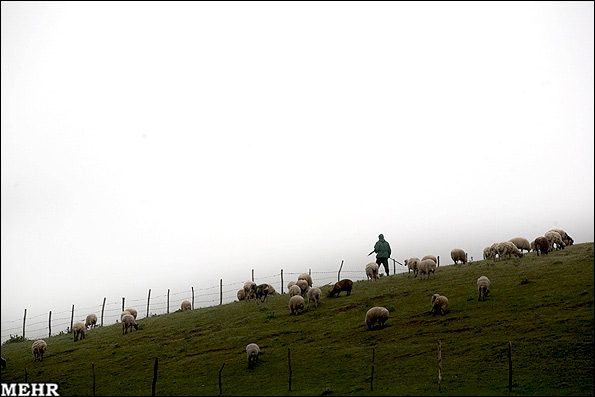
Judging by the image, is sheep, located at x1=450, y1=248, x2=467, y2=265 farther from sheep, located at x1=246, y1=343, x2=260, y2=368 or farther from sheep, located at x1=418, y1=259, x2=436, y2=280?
sheep, located at x1=246, y1=343, x2=260, y2=368

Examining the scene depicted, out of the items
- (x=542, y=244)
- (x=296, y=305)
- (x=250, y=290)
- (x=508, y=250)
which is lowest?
(x=296, y=305)

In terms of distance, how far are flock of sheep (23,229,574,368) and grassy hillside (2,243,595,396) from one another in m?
0.69

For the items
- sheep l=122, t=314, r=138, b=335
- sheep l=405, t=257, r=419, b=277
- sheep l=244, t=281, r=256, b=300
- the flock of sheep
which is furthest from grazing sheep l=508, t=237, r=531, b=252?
sheep l=122, t=314, r=138, b=335

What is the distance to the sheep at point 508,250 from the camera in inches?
1585

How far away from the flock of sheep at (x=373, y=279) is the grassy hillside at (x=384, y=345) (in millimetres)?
695

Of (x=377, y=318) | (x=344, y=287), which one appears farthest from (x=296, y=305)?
(x=377, y=318)

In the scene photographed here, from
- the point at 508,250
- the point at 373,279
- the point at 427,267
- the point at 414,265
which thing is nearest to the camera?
the point at 427,267

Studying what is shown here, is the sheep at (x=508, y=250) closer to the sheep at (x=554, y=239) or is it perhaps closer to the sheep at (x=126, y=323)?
the sheep at (x=554, y=239)

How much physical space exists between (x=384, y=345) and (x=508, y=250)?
808 inches

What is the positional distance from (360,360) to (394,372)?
2478 millimetres

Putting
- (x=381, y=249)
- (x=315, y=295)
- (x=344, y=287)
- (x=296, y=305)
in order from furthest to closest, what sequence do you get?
(x=381, y=249), (x=344, y=287), (x=315, y=295), (x=296, y=305)

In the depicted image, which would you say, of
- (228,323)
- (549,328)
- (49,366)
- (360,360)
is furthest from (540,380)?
(49,366)

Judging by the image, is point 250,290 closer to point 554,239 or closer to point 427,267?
point 427,267

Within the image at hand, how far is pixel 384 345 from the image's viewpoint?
2483 cm
